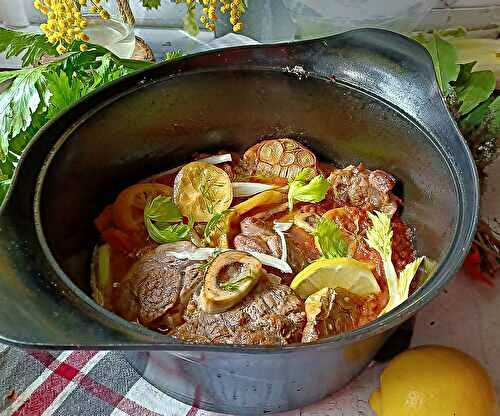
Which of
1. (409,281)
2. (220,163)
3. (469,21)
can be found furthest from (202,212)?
(469,21)

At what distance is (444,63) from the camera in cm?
136

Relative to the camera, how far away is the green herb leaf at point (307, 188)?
3.82 feet

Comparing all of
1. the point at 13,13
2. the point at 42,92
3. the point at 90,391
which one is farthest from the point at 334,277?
the point at 13,13

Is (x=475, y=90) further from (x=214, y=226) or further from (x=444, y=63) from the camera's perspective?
(x=214, y=226)

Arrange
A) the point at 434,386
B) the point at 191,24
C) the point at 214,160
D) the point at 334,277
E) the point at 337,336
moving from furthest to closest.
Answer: the point at 191,24, the point at 214,160, the point at 334,277, the point at 434,386, the point at 337,336

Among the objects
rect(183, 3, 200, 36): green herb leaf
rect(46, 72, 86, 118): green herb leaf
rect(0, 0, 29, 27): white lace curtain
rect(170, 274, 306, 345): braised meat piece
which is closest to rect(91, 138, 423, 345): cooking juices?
rect(170, 274, 306, 345): braised meat piece

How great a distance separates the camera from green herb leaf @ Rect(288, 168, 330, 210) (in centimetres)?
116

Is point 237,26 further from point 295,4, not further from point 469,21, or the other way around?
point 469,21

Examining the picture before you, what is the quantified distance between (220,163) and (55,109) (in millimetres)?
338

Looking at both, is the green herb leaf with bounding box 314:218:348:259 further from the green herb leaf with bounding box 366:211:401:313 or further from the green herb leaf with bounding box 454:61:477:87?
the green herb leaf with bounding box 454:61:477:87

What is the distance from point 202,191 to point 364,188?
1.02ft

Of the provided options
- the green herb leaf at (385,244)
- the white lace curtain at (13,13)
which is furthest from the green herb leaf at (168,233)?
the white lace curtain at (13,13)

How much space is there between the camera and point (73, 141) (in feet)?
3.37

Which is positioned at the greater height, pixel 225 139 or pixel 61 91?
pixel 61 91
